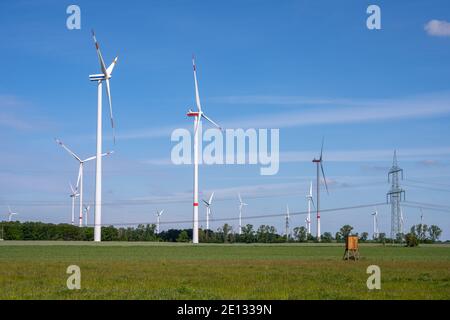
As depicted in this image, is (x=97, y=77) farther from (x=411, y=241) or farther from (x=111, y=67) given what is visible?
(x=411, y=241)

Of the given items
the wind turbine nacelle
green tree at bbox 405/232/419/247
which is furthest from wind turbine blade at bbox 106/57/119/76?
green tree at bbox 405/232/419/247

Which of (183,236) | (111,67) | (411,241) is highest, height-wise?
(111,67)

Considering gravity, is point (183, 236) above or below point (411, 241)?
below

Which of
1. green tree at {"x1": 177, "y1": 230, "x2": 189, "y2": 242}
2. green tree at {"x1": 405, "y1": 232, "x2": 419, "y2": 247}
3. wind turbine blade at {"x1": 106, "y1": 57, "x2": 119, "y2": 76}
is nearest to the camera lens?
wind turbine blade at {"x1": 106, "y1": 57, "x2": 119, "y2": 76}

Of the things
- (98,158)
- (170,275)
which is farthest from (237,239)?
(170,275)

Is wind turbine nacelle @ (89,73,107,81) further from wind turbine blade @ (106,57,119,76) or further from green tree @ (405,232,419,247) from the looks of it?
Result: green tree @ (405,232,419,247)

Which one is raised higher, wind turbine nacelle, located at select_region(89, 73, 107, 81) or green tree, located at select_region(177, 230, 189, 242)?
wind turbine nacelle, located at select_region(89, 73, 107, 81)

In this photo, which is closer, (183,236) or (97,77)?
(97,77)

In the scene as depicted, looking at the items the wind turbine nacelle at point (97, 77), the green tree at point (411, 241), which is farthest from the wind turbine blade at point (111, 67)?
the green tree at point (411, 241)

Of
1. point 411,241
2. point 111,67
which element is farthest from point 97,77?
point 411,241

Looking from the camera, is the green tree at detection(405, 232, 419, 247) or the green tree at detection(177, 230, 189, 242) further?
the green tree at detection(177, 230, 189, 242)

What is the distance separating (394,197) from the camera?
424ft
